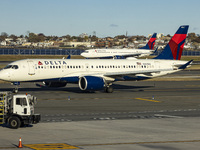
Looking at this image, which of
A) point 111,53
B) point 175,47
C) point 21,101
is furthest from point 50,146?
point 111,53

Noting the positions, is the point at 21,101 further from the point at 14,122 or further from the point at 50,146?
the point at 50,146

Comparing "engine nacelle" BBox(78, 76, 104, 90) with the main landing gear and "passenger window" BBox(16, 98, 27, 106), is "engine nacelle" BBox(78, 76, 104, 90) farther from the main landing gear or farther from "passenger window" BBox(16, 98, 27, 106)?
"passenger window" BBox(16, 98, 27, 106)

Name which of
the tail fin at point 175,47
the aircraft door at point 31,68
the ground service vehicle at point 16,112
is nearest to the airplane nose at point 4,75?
the aircraft door at point 31,68

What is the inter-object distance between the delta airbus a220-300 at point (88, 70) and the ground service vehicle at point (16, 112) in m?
22.5

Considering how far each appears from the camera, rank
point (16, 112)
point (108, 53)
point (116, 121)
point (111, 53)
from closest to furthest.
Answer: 1. point (16, 112)
2. point (116, 121)
3. point (108, 53)
4. point (111, 53)

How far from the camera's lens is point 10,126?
28.4 meters

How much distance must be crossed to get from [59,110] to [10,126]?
36.0 feet

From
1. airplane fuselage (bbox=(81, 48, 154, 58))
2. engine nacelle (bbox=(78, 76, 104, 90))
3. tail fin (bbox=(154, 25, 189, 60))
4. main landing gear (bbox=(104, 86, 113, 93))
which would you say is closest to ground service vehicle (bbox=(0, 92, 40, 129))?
engine nacelle (bbox=(78, 76, 104, 90))

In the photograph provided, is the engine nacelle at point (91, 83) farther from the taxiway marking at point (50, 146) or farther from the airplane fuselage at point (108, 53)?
the airplane fuselage at point (108, 53)

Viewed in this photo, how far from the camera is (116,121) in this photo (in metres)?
32.9

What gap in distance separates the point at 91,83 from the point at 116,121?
1932 centimetres

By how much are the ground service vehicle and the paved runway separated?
58cm

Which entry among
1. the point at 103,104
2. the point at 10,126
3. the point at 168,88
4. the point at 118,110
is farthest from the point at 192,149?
the point at 168,88

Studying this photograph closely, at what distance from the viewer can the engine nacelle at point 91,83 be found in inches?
2041
